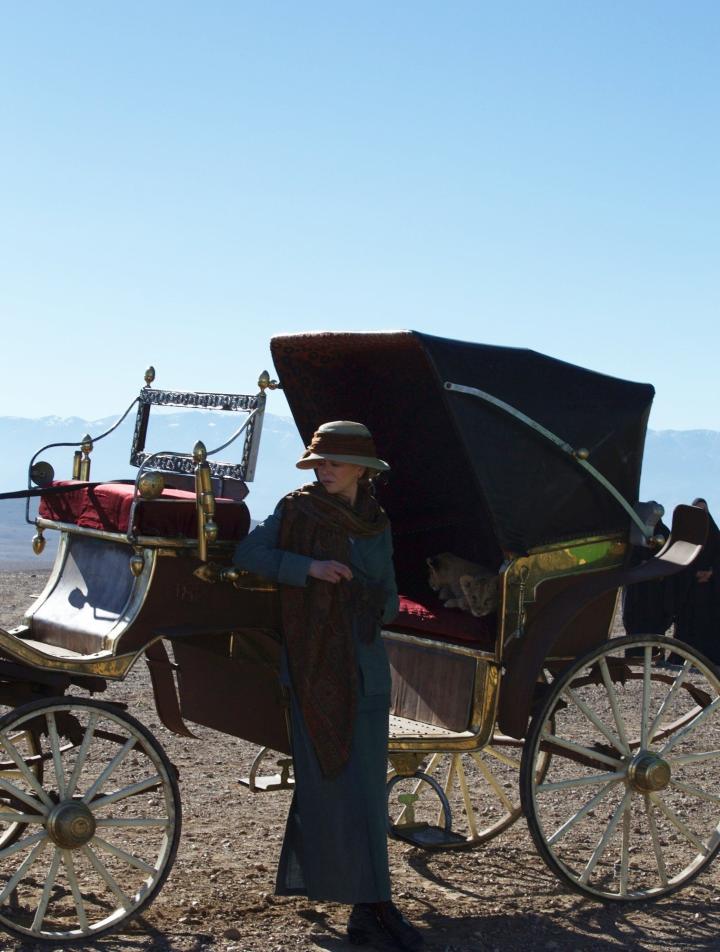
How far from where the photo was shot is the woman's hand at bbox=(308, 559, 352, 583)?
4.56 metres

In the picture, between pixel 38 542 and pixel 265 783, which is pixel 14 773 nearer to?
pixel 38 542

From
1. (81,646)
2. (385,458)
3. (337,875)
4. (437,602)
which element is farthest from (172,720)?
(385,458)

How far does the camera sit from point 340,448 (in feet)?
15.5

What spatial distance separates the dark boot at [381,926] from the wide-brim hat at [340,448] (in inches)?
62.6

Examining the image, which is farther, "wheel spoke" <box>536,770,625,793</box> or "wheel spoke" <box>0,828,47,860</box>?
"wheel spoke" <box>536,770,625,793</box>

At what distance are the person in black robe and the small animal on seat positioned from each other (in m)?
7.11

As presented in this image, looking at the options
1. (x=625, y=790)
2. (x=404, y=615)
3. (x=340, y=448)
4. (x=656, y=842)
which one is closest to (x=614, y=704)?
(x=625, y=790)

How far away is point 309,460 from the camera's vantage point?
4723mm

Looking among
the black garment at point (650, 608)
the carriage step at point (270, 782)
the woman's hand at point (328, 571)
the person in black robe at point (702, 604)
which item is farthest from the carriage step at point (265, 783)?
the person in black robe at point (702, 604)

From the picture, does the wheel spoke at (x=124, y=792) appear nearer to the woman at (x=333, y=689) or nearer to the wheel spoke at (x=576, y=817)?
the woman at (x=333, y=689)

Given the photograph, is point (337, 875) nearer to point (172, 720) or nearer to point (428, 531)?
point (172, 720)

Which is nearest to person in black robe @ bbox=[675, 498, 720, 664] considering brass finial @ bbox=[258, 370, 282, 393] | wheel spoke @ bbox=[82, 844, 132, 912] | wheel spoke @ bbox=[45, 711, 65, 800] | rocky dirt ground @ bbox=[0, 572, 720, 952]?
rocky dirt ground @ bbox=[0, 572, 720, 952]

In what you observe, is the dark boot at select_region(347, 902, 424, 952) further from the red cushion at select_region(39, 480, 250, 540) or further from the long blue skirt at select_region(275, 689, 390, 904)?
the red cushion at select_region(39, 480, 250, 540)

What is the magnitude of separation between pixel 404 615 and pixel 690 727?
1.28m
